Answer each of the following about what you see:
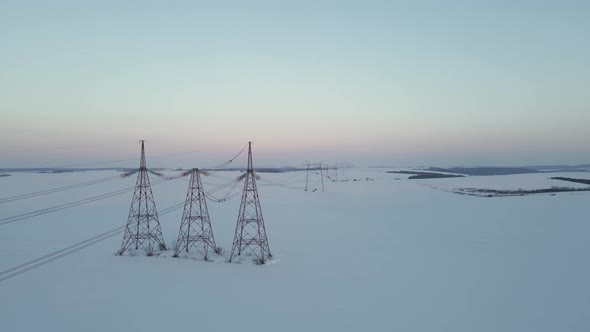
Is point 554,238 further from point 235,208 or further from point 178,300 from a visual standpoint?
point 235,208

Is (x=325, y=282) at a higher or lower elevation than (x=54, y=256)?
higher

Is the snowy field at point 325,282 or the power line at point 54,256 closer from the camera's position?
the snowy field at point 325,282

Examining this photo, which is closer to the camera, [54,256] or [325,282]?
[325,282]

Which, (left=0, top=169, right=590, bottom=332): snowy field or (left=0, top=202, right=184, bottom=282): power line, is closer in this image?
(left=0, top=169, right=590, bottom=332): snowy field

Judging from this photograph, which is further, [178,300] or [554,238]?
[554,238]

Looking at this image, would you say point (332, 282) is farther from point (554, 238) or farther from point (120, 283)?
point (554, 238)

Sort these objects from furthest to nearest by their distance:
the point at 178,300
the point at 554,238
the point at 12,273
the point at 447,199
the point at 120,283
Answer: the point at 447,199, the point at 554,238, the point at 12,273, the point at 120,283, the point at 178,300

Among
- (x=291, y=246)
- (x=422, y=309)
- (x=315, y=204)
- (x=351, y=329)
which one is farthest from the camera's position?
(x=315, y=204)

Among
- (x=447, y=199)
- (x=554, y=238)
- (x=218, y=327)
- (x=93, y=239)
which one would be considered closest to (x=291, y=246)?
(x=218, y=327)
